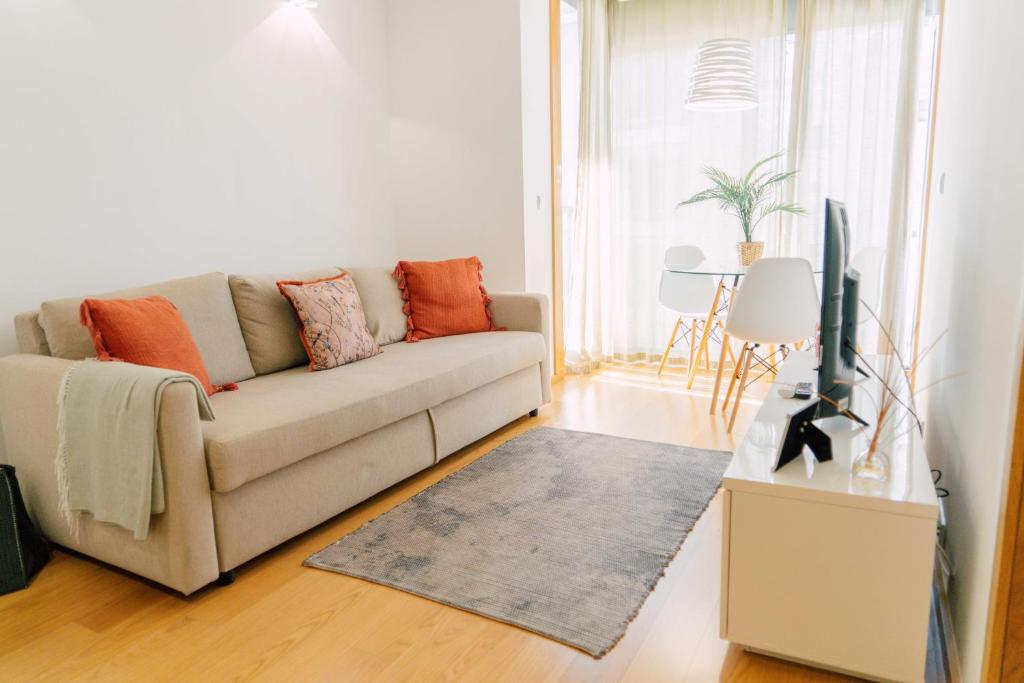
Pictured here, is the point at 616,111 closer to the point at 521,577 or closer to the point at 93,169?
the point at 93,169

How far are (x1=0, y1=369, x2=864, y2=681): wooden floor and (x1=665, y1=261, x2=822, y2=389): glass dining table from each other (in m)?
1.81

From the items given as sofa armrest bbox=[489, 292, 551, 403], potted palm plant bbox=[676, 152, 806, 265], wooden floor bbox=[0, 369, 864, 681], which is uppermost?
potted palm plant bbox=[676, 152, 806, 265]

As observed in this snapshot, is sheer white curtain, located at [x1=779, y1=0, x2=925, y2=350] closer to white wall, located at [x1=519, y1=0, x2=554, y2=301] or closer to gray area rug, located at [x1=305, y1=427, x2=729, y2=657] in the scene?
white wall, located at [x1=519, y1=0, x2=554, y2=301]

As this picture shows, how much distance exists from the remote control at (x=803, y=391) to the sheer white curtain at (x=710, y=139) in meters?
2.35

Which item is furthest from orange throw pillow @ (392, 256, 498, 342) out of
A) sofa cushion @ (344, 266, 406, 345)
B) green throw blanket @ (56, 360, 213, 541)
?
green throw blanket @ (56, 360, 213, 541)

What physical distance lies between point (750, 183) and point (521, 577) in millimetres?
3388

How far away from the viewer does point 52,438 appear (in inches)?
86.7

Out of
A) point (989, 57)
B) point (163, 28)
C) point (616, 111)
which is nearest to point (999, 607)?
point (989, 57)

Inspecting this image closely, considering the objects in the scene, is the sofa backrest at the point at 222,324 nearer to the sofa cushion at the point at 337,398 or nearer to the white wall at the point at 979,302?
the sofa cushion at the point at 337,398

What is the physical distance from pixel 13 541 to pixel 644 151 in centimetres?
414

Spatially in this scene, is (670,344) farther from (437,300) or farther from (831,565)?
(831,565)

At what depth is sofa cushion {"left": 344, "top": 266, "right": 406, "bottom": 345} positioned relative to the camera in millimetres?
3510

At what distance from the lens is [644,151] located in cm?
487

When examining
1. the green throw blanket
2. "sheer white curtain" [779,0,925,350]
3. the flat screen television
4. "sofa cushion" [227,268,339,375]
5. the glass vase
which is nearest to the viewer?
the glass vase
